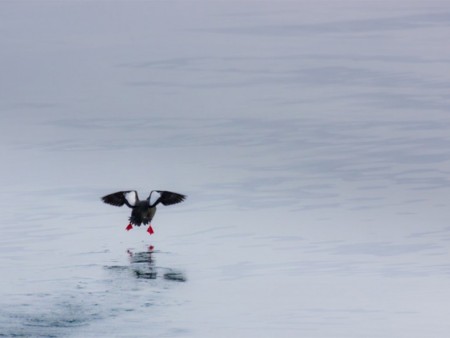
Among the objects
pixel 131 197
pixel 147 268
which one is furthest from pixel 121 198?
pixel 147 268

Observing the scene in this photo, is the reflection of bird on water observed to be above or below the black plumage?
below

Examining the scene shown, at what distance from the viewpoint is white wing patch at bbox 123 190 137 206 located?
761 inches

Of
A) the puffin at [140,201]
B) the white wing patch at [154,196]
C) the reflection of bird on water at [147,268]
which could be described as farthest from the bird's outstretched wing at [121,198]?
the reflection of bird on water at [147,268]

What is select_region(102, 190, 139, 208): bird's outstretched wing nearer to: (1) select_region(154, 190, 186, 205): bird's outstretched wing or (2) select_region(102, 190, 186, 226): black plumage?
(2) select_region(102, 190, 186, 226): black plumage

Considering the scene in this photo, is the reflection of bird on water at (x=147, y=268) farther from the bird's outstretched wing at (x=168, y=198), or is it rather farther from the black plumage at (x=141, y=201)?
the bird's outstretched wing at (x=168, y=198)

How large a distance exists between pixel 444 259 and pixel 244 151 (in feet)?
20.5

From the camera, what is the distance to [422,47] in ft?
103

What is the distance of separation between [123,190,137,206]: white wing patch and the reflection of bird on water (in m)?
1.62

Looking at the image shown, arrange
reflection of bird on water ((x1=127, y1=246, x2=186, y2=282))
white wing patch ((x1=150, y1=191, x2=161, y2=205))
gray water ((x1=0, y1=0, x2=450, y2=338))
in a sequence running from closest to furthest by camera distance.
A: gray water ((x1=0, y1=0, x2=450, y2=338))
reflection of bird on water ((x1=127, y1=246, x2=186, y2=282))
white wing patch ((x1=150, y1=191, x2=161, y2=205))

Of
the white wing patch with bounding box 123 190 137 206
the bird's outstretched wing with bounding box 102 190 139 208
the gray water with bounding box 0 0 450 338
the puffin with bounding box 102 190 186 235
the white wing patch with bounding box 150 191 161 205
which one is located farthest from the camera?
the white wing patch with bounding box 150 191 161 205

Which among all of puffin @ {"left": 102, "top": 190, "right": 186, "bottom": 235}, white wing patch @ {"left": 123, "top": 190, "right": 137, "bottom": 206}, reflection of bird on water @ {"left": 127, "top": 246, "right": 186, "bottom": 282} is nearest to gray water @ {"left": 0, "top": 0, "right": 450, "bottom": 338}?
reflection of bird on water @ {"left": 127, "top": 246, "right": 186, "bottom": 282}

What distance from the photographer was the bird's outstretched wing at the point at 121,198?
19438 mm

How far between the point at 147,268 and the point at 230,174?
4796 millimetres

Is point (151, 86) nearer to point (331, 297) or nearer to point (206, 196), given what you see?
point (206, 196)
